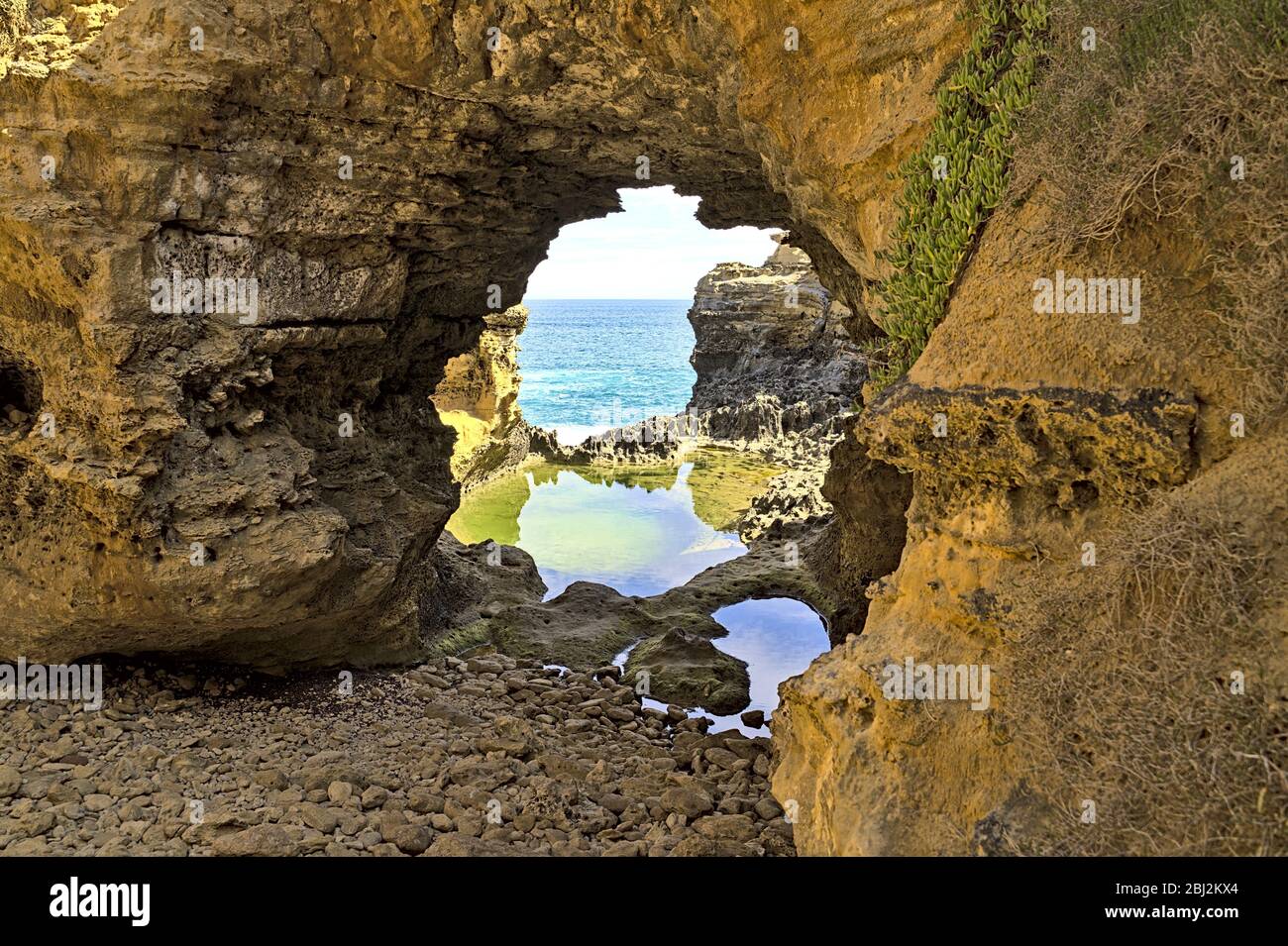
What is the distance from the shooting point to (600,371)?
291 ft

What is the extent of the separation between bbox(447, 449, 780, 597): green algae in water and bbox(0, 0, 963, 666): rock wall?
23.1 feet

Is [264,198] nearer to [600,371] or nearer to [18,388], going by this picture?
[18,388]

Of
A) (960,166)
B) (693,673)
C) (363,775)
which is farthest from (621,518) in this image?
(960,166)

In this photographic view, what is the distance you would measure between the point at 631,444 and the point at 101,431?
1969cm

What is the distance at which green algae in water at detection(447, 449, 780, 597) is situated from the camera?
16.0 meters

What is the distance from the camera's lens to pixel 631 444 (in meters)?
26.3

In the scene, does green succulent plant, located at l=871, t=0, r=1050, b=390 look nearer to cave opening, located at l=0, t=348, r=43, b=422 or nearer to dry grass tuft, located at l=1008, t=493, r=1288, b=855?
dry grass tuft, located at l=1008, t=493, r=1288, b=855

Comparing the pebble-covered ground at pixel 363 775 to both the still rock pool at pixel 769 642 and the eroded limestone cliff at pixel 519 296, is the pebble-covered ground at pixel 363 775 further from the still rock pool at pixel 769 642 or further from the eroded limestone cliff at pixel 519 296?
the still rock pool at pixel 769 642

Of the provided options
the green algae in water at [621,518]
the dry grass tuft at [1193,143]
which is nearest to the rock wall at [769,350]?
the green algae in water at [621,518]


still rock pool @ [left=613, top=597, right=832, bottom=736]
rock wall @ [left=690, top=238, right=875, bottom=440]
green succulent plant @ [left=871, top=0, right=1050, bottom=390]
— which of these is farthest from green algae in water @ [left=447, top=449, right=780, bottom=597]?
green succulent plant @ [left=871, top=0, right=1050, bottom=390]

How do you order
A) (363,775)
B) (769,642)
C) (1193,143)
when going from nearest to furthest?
(1193,143) < (363,775) < (769,642)

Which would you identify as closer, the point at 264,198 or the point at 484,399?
the point at 264,198

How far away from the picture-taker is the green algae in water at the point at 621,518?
16.0 m

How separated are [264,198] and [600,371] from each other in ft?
267
